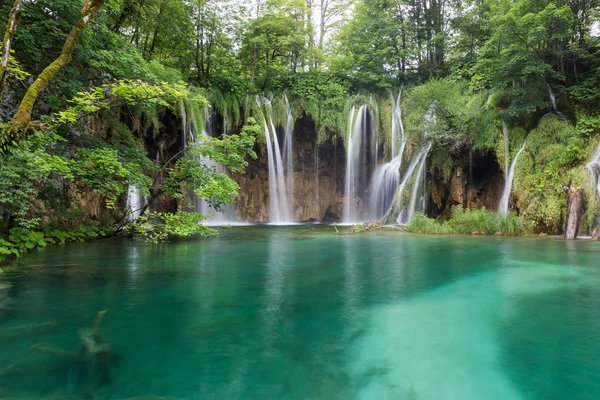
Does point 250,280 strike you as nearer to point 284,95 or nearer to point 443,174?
point 443,174

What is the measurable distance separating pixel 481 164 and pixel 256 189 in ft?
45.2

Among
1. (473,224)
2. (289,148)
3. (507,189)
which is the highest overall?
(289,148)

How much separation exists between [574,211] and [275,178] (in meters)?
15.3

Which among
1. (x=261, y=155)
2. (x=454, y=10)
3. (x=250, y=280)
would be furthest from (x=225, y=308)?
(x=454, y=10)

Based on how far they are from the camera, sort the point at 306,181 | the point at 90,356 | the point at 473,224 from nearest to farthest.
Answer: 1. the point at 90,356
2. the point at 473,224
3. the point at 306,181

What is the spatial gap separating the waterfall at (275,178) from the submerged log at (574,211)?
14919mm

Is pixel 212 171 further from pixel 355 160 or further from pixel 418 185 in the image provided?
pixel 355 160

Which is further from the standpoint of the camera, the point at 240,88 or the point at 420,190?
the point at 240,88

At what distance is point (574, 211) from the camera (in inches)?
479

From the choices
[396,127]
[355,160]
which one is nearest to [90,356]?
[355,160]

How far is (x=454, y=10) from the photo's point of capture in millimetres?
24344

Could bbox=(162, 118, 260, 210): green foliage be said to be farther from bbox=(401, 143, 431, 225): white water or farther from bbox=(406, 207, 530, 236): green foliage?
bbox=(401, 143, 431, 225): white water

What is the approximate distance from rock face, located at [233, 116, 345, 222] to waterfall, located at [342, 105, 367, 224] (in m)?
1.85

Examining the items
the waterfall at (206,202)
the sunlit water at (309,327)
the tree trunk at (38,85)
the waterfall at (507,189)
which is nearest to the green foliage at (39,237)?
the sunlit water at (309,327)
